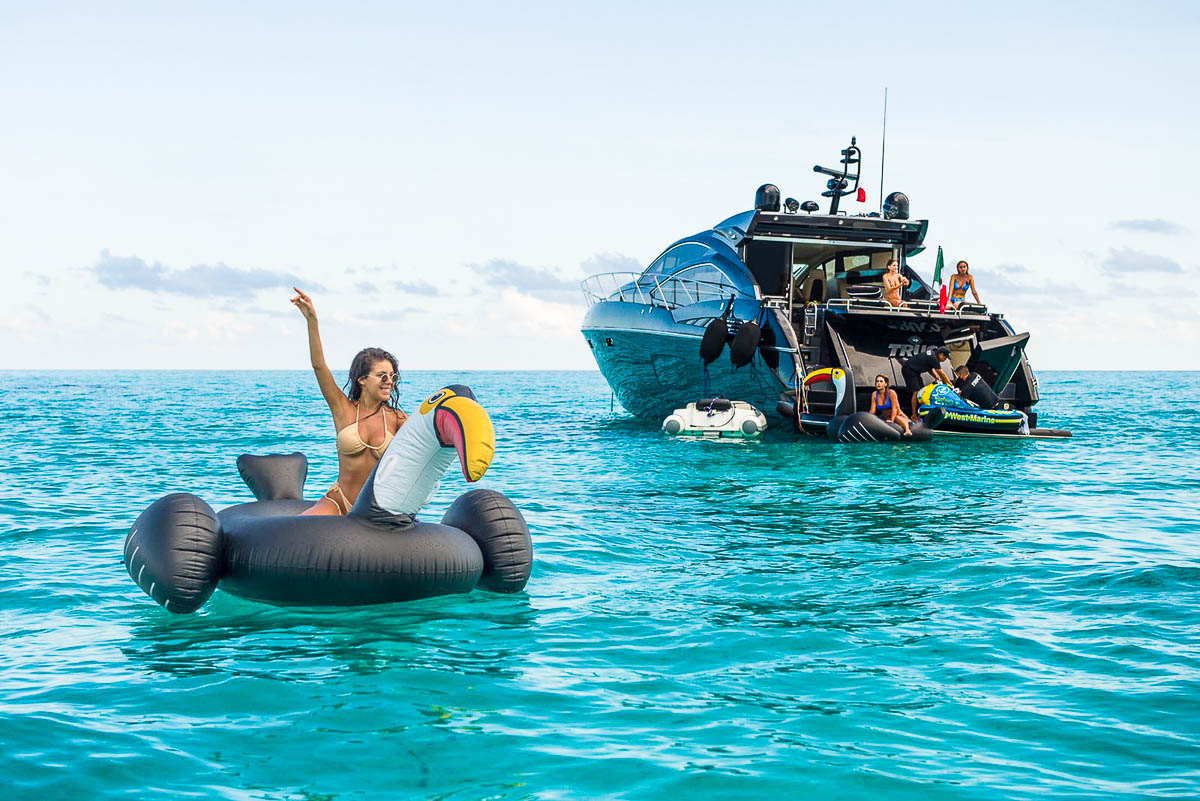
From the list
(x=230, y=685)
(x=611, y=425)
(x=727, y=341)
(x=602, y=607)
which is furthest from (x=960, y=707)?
(x=611, y=425)

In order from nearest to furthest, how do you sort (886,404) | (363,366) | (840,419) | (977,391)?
1. (363,366)
2. (840,419)
3. (886,404)
4. (977,391)

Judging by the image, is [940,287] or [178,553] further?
[940,287]

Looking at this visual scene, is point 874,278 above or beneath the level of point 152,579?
above

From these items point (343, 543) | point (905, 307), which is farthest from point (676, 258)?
point (343, 543)

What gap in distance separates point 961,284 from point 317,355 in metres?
18.0

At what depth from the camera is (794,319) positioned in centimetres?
2327

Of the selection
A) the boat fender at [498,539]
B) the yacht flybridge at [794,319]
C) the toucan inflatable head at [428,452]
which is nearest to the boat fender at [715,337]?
the yacht flybridge at [794,319]

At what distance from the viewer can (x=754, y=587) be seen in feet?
26.0

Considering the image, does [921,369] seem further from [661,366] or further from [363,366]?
[363,366]

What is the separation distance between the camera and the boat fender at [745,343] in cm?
2070

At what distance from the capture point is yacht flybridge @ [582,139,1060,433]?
20.8 metres

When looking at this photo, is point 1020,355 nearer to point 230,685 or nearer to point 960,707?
point 960,707

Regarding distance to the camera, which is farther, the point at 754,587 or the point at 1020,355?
the point at 1020,355

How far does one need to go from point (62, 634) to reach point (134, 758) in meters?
2.45
